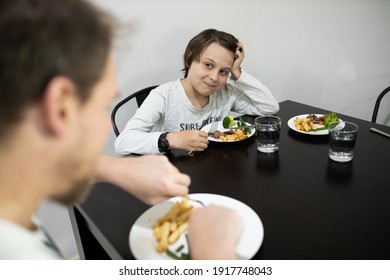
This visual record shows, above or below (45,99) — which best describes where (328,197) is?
below

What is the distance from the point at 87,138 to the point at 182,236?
12.3 inches

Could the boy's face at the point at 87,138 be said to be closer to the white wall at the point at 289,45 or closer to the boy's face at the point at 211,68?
the boy's face at the point at 211,68

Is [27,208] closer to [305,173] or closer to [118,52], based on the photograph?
[118,52]

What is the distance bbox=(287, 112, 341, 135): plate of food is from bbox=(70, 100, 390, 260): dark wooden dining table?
3 cm

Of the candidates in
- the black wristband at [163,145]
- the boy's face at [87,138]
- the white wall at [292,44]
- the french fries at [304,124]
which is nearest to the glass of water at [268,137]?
the french fries at [304,124]

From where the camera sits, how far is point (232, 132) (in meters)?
1.24

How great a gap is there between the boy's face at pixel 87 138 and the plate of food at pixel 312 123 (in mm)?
865

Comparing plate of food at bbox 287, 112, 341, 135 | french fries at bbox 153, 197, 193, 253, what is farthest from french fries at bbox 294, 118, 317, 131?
french fries at bbox 153, 197, 193, 253

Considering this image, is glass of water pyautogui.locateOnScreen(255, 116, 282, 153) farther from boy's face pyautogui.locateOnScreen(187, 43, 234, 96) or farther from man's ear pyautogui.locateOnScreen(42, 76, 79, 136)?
man's ear pyautogui.locateOnScreen(42, 76, 79, 136)

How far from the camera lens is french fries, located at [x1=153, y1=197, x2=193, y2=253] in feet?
2.14

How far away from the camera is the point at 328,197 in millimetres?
814

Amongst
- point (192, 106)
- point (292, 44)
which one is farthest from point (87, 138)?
point (292, 44)
